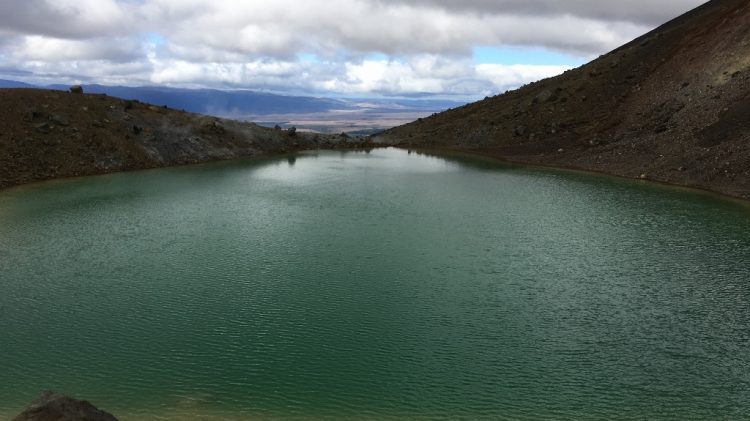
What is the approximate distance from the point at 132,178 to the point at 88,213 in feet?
76.0

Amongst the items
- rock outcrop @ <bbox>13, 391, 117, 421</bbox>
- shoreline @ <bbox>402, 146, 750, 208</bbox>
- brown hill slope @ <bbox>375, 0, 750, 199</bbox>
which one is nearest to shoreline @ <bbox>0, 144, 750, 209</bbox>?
shoreline @ <bbox>402, 146, 750, 208</bbox>

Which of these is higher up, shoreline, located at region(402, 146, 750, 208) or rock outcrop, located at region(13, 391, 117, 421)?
shoreline, located at region(402, 146, 750, 208)

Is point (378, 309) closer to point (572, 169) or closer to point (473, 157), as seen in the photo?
point (572, 169)

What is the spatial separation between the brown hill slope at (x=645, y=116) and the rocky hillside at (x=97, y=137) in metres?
49.7

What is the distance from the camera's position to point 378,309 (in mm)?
26703

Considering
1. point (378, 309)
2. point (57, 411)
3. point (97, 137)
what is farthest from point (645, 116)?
point (57, 411)

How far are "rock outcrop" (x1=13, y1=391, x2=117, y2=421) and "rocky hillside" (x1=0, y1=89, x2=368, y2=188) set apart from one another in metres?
60.4

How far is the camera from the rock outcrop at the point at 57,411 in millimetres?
12188

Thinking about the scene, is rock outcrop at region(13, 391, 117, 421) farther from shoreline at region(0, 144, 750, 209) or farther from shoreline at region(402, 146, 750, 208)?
shoreline at region(402, 146, 750, 208)

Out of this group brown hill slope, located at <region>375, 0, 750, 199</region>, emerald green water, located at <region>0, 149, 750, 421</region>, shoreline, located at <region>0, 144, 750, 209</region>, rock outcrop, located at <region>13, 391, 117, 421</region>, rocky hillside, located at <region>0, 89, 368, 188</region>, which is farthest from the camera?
rocky hillside, located at <region>0, 89, 368, 188</region>

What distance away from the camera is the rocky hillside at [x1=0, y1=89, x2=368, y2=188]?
227 feet

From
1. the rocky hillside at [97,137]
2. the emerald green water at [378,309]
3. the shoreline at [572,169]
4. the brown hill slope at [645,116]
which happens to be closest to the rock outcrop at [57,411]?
the emerald green water at [378,309]

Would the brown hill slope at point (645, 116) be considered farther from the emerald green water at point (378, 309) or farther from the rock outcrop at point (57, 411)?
the rock outcrop at point (57, 411)

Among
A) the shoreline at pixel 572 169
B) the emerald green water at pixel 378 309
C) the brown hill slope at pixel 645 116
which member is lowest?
the emerald green water at pixel 378 309
